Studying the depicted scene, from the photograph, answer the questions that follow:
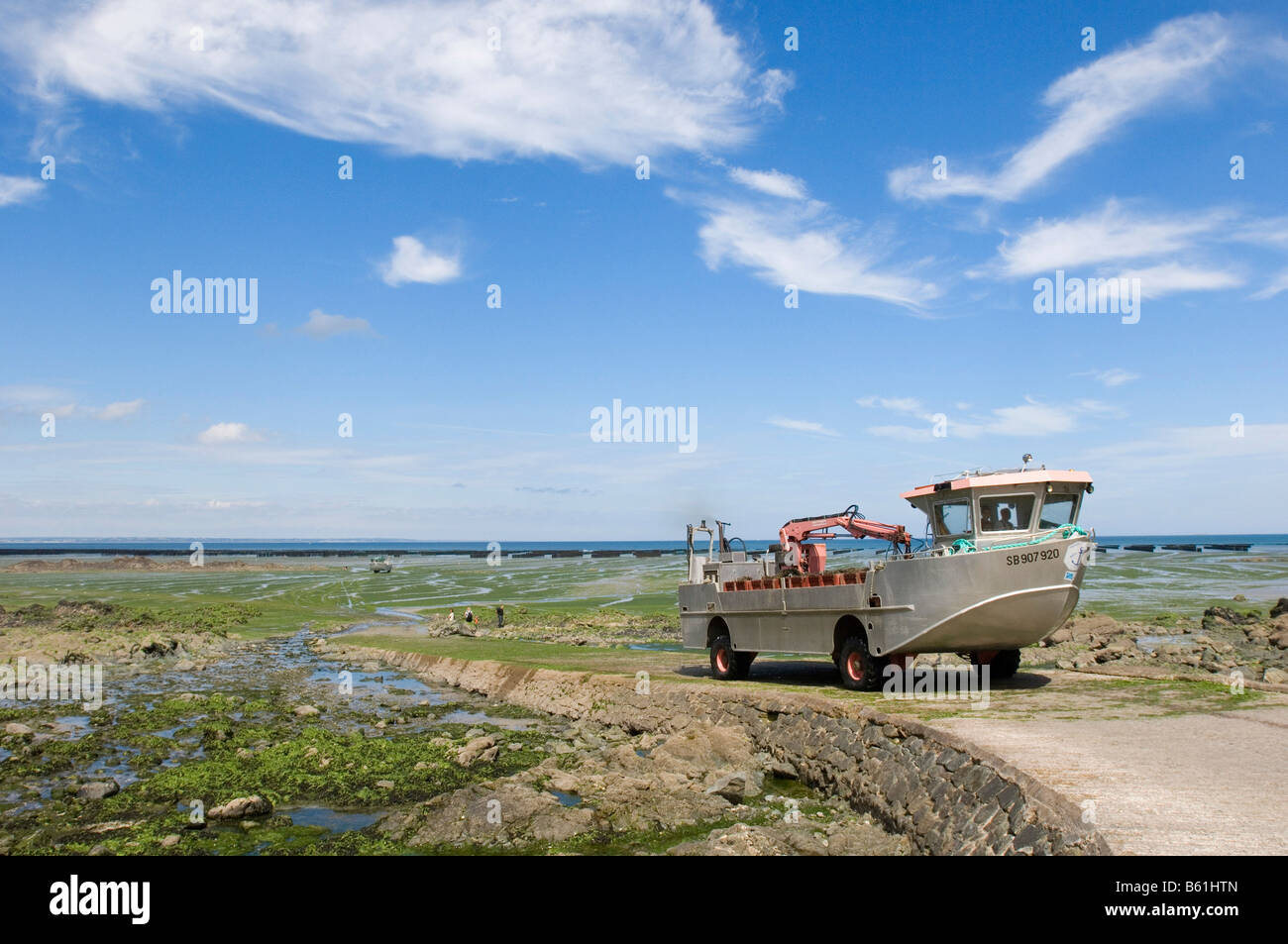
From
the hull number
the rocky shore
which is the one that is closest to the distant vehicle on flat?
the hull number

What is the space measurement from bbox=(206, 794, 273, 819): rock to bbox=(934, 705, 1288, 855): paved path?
11.7 m

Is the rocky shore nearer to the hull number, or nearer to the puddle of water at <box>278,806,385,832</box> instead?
the hull number

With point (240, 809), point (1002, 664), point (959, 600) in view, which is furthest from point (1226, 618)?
point (240, 809)

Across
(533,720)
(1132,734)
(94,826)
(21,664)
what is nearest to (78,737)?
(94,826)

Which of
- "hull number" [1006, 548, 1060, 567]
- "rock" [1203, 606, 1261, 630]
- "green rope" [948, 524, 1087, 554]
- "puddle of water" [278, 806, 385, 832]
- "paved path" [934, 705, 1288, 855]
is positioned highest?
"green rope" [948, 524, 1087, 554]

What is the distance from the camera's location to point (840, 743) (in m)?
17.5

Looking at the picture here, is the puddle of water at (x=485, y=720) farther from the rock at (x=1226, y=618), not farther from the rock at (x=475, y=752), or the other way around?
the rock at (x=1226, y=618)

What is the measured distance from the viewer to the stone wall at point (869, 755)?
1087 centimetres

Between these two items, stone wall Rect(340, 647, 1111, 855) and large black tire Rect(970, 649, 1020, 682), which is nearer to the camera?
stone wall Rect(340, 647, 1111, 855)

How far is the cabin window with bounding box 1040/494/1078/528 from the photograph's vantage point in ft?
63.2

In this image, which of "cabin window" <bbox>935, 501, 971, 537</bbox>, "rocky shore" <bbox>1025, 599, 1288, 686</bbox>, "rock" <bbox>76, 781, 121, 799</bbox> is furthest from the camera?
"rocky shore" <bbox>1025, 599, 1288, 686</bbox>
